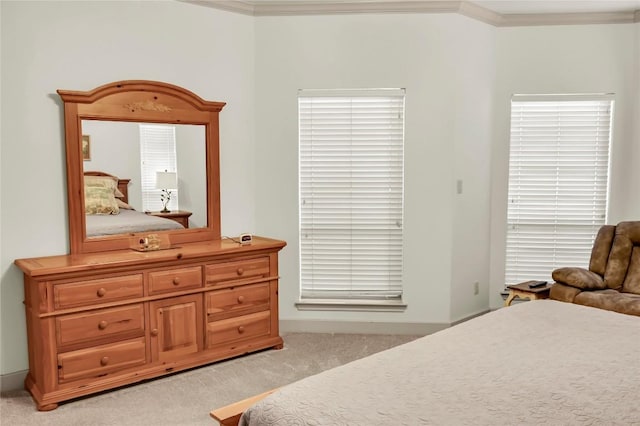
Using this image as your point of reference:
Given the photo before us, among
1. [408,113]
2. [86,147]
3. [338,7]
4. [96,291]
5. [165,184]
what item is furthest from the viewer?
[408,113]

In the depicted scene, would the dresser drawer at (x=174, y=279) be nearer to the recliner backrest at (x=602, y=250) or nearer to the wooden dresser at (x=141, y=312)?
the wooden dresser at (x=141, y=312)

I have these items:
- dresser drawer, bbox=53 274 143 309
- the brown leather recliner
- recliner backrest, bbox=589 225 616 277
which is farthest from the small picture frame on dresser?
recliner backrest, bbox=589 225 616 277

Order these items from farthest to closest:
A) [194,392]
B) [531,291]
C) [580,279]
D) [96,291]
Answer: [531,291]
[580,279]
[194,392]
[96,291]

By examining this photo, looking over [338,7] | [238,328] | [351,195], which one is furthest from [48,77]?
[351,195]

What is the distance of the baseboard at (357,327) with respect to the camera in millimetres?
4379

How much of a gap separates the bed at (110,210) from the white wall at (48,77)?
16cm

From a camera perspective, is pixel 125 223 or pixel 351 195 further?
pixel 351 195

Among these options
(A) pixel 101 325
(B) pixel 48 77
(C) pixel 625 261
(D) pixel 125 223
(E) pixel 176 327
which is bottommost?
(E) pixel 176 327

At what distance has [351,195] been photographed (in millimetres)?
4387

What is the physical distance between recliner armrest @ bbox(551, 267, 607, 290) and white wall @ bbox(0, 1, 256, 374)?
3193 mm

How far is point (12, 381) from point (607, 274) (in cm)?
429

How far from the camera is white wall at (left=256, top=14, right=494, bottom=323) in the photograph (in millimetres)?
4215

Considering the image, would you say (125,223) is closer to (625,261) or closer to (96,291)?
(96,291)

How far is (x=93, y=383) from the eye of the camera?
311cm
